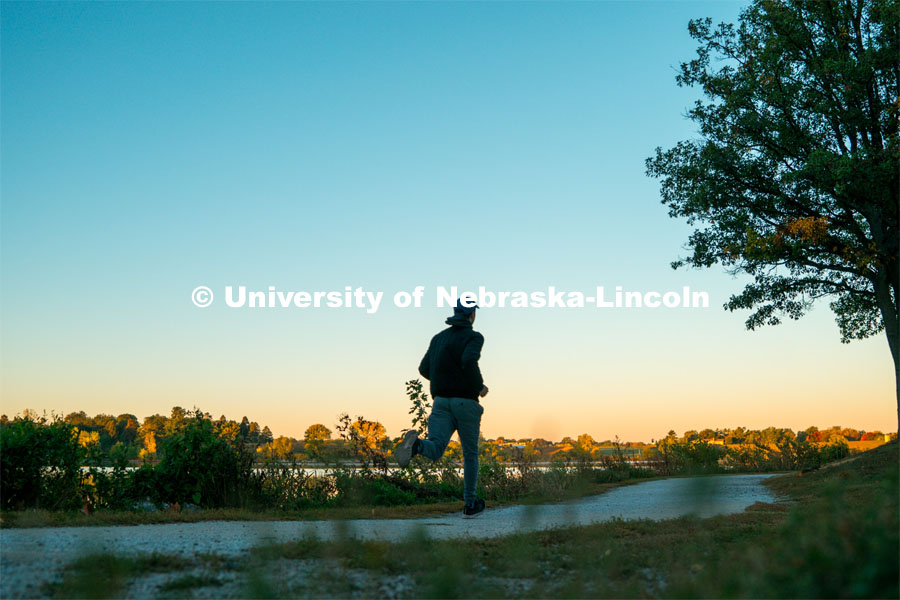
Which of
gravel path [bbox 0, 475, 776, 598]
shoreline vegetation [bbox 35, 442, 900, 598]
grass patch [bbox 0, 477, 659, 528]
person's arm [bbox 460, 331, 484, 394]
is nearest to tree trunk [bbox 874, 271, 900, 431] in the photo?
gravel path [bbox 0, 475, 776, 598]

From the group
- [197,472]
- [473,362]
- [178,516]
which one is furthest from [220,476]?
[473,362]

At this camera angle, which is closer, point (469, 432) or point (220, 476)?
point (469, 432)

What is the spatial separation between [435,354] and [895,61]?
1431 cm

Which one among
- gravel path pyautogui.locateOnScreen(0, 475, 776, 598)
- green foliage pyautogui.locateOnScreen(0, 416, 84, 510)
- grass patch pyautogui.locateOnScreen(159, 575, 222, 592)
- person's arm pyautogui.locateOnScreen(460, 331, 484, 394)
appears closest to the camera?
gravel path pyautogui.locateOnScreen(0, 475, 776, 598)

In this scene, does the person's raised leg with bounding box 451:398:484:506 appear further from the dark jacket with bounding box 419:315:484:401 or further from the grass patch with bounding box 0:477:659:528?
the grass patch with bounding box 0:477:659:528

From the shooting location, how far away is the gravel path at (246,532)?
Answer: 3.75 metres

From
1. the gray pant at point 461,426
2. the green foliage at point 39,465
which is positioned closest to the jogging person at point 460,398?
the gray pant at point 461,426

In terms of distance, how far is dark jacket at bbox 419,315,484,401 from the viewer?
810cm

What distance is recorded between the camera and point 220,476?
31.5 feet

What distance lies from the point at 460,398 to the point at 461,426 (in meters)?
0.33

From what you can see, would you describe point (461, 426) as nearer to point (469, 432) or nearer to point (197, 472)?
point (469, 432)

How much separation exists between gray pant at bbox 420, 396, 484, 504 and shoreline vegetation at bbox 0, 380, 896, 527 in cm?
104

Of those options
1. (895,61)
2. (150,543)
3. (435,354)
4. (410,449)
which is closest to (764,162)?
(895,61)

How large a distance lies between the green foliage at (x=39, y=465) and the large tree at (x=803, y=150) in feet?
46.4
